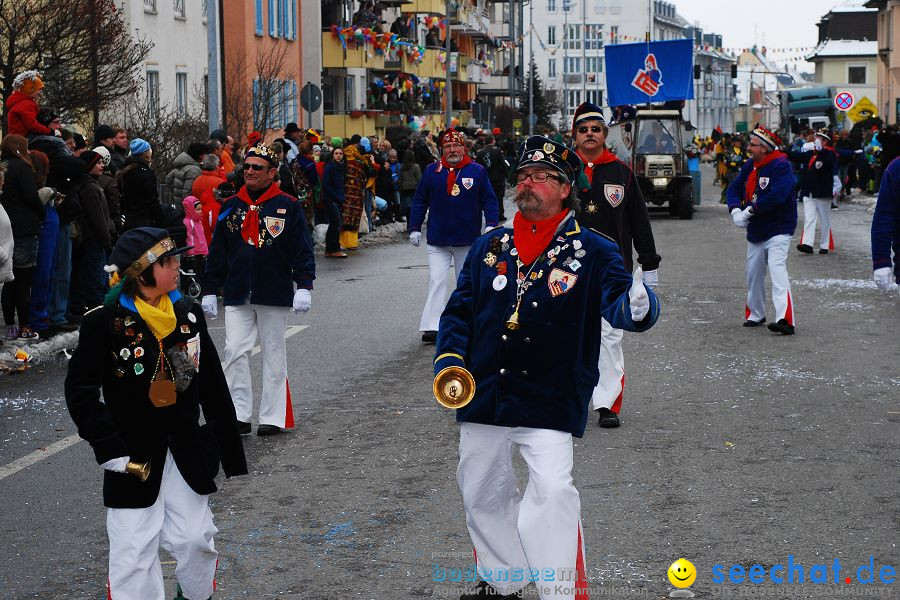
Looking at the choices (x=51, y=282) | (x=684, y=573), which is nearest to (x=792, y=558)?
(x=684, y=573)

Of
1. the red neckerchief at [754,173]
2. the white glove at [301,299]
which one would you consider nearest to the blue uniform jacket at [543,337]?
the white glove at [301,299]

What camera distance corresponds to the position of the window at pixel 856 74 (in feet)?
375

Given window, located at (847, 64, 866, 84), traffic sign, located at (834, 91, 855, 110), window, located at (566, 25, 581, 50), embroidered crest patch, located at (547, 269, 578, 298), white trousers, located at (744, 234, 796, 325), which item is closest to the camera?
embroidered crest patch, located at (547, 269, 578, 298)

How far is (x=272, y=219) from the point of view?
8.98 m

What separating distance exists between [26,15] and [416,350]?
27.0ft

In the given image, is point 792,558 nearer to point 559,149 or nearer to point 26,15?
point 559,149

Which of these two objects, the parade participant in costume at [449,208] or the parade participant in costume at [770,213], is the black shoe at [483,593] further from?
the parade participant in costume at [770,213]

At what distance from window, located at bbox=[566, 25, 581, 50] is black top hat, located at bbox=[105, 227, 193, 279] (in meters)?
157

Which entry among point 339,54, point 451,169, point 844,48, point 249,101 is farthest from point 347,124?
point 844,48

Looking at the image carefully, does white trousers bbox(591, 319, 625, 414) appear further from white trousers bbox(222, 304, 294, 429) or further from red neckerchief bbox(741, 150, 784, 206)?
red neckerchief bbox(741, 150, 784, 206)

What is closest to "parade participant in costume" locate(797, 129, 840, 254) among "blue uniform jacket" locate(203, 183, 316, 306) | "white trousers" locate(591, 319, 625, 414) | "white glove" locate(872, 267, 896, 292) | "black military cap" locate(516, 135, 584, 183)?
"white glove" locate(872, 267, 896, 292)

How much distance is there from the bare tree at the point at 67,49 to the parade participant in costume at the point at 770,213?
9218 millimetres

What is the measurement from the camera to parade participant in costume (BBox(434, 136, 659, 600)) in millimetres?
5238

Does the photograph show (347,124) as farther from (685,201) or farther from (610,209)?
(610,209)
